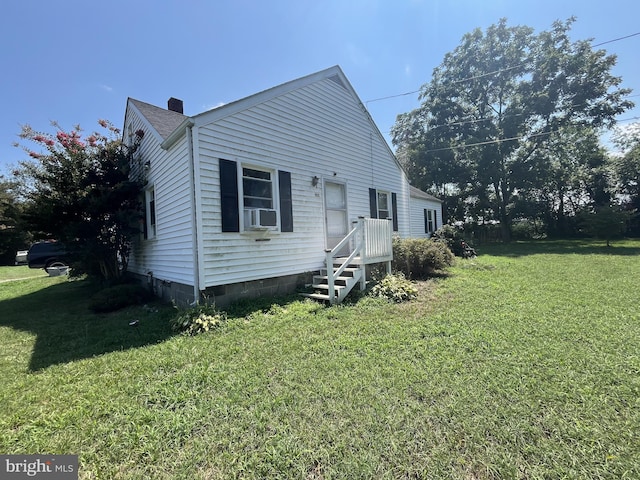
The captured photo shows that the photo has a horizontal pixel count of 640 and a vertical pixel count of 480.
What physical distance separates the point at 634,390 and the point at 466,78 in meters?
25.6

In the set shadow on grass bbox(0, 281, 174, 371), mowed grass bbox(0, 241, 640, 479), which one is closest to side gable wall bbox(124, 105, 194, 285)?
shadow on grass bbox(0, 281, 174, 371)

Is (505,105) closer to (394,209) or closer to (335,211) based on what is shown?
(394,209)

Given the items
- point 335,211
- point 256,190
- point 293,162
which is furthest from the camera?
point 335,211

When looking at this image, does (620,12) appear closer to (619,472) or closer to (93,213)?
(619,472)

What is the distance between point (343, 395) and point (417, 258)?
621 centimetres

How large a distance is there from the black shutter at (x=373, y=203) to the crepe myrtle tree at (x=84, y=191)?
23.6 ft

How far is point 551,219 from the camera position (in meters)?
23.7

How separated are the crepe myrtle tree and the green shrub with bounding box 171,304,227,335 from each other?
469 cm

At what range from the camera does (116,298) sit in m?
6.72

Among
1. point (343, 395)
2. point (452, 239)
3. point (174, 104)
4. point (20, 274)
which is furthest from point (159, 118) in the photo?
point (20, 274)

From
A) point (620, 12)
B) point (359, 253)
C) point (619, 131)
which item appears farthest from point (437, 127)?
point (359, 253)

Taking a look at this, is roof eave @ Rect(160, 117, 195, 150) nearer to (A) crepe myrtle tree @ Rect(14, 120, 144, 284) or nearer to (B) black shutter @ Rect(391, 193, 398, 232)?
(A) crepe myrtle tree @ Rect(14, 120, 144, 284)

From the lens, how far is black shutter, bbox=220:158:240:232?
18.8ft

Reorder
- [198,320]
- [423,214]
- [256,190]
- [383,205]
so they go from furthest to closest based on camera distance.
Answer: [423,214], [383,205], [256,190], [198,320]
